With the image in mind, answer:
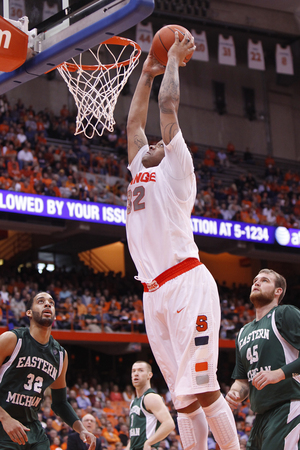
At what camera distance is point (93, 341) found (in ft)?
61.1

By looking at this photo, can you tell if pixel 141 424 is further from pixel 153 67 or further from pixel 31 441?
pixel 153 67

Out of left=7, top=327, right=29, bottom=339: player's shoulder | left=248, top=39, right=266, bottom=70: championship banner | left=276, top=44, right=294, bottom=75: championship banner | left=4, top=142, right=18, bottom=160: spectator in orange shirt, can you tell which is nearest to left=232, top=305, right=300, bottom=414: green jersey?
left=7, top=327, right=29, bottom=339: player's shoulder

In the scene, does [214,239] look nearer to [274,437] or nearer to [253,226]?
[253,226]

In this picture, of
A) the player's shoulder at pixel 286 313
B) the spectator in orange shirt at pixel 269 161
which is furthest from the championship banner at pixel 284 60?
the player's shoulder at pixel 286 313

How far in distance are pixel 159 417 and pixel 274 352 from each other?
2.42 m

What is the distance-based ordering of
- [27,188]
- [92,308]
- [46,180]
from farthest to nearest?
[92,308]
[46,180]
[27,188]

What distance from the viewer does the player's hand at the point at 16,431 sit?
491cm

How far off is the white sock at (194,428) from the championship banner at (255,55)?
23434 mm

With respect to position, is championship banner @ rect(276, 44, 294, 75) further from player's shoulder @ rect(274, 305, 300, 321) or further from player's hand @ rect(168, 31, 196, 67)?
player's hand @ rect(168, 31, 196, 67)

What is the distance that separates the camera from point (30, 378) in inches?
213

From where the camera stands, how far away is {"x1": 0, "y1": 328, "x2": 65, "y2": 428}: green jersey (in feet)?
17.3

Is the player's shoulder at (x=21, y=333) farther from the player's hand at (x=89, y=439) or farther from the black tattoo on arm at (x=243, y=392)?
the black tattoo on arm at (x=243, y=392)

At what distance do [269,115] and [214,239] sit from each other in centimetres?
1021

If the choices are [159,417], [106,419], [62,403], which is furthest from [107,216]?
[62,403]
